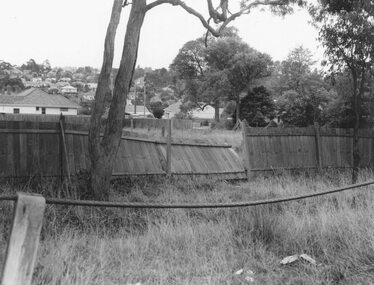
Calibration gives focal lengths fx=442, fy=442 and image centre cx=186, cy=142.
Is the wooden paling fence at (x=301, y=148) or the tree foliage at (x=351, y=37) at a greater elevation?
the tree foliage at (x=351, y=37)

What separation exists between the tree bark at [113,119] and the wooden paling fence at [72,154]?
150 cm

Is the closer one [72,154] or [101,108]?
[101,108]

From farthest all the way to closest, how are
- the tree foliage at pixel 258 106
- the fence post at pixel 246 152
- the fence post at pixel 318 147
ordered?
1. the tree foliage at pixel 258 106
2. the fence post at pixel 318 147
3. the fence post at pixel 246 152

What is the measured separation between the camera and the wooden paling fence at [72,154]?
9.41 meters

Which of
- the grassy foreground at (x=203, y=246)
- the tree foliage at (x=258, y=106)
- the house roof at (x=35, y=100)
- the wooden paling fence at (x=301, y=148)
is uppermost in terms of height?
the house roof at (x=35, y=100)

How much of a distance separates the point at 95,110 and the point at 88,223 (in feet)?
8.23

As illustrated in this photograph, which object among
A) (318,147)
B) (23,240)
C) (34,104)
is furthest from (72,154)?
(34,104)

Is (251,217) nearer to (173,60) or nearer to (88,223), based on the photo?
(88,223)

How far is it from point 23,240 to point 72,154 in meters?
7.71

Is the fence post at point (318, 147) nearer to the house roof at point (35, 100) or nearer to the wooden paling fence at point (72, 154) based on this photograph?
the wooden paling fence at point (72, 154)

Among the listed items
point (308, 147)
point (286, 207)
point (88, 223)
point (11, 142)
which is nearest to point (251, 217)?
point (286, 207)

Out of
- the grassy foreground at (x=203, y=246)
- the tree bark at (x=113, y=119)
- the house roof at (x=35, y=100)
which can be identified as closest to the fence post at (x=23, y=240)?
the grassy foreground at (x=203, y=246)

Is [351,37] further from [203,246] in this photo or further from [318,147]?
[203,246]

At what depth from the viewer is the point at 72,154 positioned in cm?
1008
